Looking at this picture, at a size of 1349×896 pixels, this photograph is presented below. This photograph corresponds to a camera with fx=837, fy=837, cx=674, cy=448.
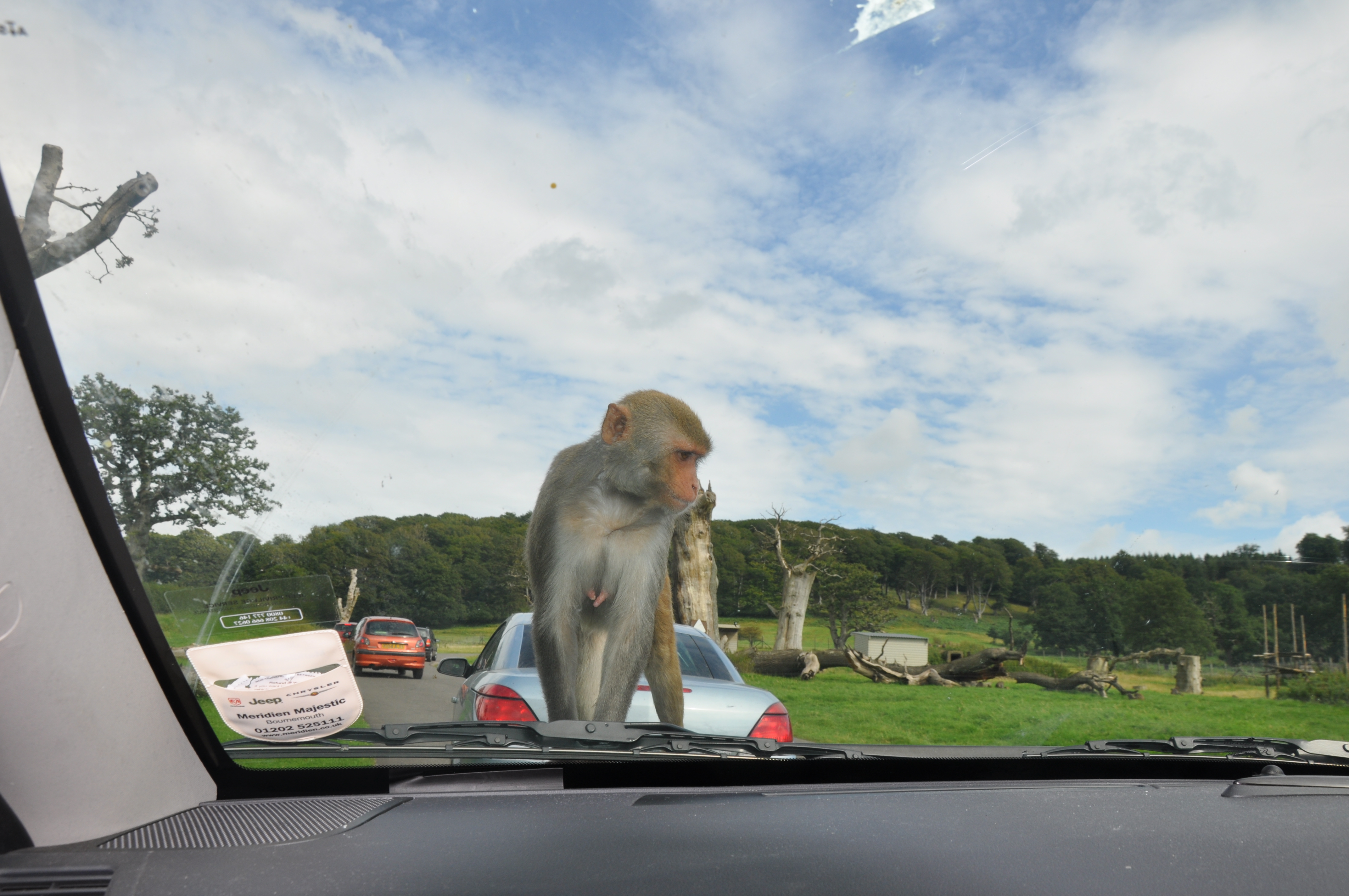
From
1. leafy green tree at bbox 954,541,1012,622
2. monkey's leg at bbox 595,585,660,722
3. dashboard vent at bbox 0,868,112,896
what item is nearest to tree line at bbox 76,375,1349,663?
leafy green tree at bbox 954,541,1012,622

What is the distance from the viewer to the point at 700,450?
3.33 metres

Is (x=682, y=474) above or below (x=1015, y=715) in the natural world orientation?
above

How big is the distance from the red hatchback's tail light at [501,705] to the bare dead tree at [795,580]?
1.02 metres

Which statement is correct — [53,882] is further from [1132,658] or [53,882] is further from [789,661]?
[1132,658]

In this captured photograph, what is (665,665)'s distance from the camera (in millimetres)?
3537

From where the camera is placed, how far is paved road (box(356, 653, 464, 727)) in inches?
91.5

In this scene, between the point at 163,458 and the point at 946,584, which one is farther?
the point at 946,584

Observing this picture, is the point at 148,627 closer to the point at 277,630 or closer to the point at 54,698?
the point at 54,698

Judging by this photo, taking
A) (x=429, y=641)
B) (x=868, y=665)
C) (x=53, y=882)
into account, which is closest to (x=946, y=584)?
(x=868, y=665)

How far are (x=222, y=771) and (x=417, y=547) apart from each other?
783 mm

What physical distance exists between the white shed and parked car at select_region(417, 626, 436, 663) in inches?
67.4

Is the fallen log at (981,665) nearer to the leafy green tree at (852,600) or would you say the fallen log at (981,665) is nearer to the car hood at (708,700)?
the leafy green tree at (852,600)

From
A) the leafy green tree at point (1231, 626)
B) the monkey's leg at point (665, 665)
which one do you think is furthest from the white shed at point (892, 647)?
the leafy green tree at point (1231, 626)

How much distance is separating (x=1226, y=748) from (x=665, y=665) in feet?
6.75
